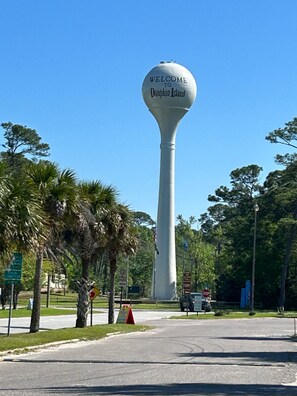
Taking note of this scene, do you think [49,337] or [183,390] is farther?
[49,337]

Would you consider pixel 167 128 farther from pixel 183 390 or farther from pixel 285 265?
pixel 183 390

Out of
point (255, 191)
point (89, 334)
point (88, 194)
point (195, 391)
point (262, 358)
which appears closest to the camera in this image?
point (195, 391)

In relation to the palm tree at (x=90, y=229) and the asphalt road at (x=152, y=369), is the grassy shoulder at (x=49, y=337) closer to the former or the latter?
the asphalt road at (x=152, y=369)

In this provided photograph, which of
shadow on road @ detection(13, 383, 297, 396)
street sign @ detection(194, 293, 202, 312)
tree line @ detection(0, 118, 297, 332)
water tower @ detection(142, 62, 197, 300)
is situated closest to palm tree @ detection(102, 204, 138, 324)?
tree line @ detection(0, 118, 297, 332)

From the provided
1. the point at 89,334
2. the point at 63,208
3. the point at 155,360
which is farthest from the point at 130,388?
the point at 89,334

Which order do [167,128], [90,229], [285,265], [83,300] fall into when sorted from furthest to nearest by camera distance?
[285,265]
[167,128]
[83,300]
[90,229]

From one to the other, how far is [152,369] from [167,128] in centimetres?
6397

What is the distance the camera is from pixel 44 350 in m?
22.5

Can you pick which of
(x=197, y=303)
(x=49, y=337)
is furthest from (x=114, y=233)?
(x=197, y=303)

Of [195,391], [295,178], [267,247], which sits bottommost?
[195,391]

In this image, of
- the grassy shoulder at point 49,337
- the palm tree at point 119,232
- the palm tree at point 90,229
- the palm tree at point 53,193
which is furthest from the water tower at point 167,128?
the palm tree at point 53,193

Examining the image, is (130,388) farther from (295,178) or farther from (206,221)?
(206,221)

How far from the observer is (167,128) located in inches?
3152

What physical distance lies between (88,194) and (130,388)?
740 inches
